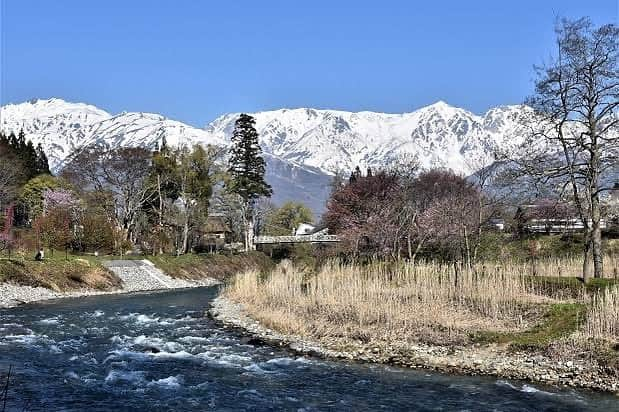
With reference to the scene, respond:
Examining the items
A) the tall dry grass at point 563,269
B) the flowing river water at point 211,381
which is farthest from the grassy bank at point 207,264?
the flowing river water at point 211,381

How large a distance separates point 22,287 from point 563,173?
84.0 ft

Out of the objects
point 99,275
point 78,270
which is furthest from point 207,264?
point 78,270

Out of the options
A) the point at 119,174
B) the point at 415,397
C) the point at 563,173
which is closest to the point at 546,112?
the point at 563,173

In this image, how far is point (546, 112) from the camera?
18.0 m

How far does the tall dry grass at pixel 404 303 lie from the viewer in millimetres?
16109

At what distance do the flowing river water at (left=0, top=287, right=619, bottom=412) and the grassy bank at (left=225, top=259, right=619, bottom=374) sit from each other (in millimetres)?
1908

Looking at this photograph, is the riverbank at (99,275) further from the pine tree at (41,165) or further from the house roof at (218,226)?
the pine tree at (41,165)

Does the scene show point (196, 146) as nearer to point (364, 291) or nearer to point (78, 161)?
point (78, 161)

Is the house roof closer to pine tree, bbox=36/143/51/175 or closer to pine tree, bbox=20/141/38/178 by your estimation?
pine tree, bbox=36/143/51/175

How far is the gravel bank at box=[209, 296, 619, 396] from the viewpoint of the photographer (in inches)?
480

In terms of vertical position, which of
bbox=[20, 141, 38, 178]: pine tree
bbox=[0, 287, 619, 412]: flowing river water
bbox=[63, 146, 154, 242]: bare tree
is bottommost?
bbox=[0, 287, 619, 412]: flowing river water

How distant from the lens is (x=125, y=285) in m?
36.6

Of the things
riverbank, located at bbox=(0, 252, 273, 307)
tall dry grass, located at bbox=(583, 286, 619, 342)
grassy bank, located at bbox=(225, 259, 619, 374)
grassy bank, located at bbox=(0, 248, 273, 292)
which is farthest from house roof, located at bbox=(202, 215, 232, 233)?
tall dry grass, located at bbox=(583, 286, 619, 342)

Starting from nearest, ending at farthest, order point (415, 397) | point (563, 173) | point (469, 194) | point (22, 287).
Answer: point (415, 397)
point (563, 173)
point (22, 287)
point (469, 194)
